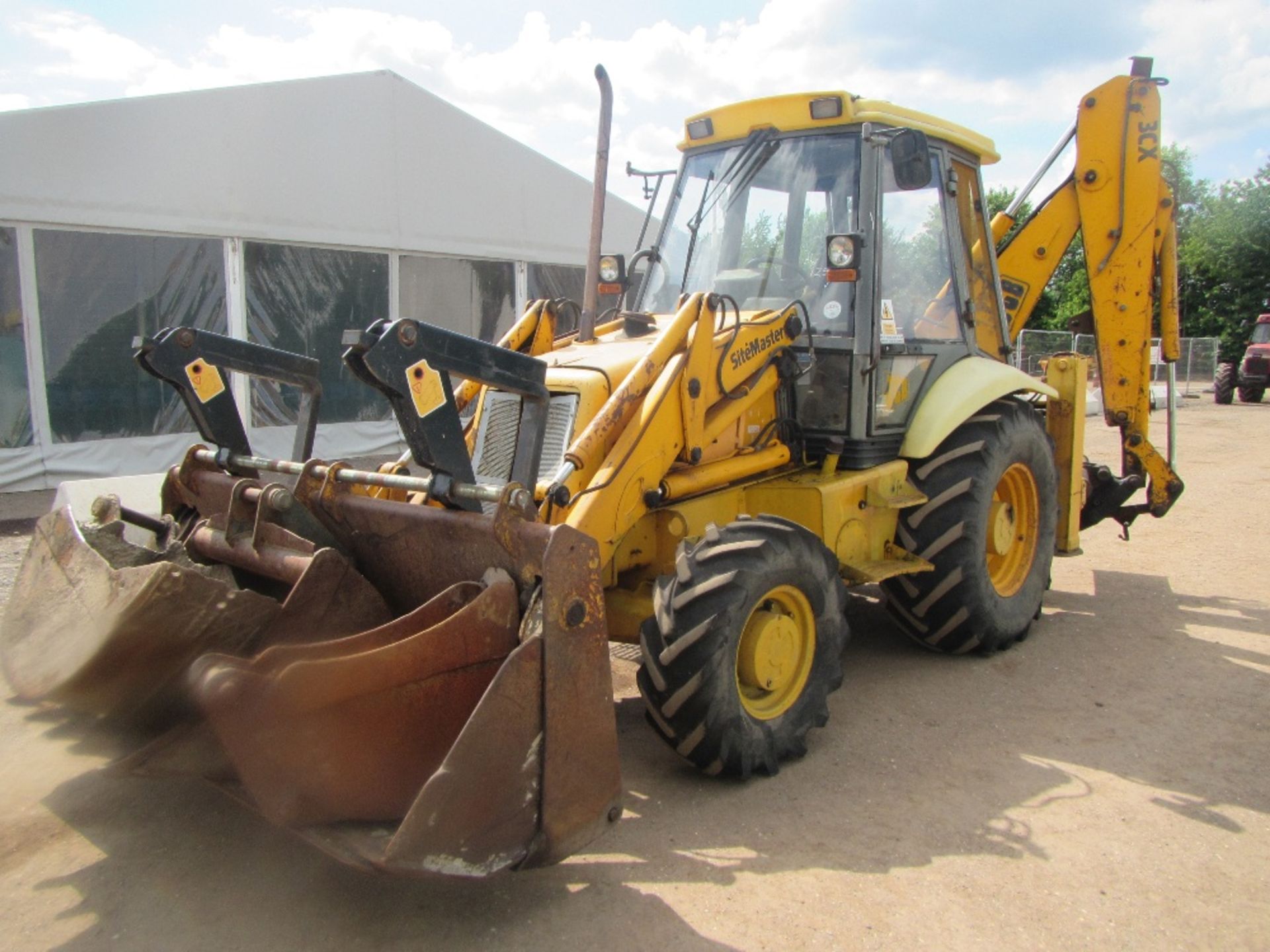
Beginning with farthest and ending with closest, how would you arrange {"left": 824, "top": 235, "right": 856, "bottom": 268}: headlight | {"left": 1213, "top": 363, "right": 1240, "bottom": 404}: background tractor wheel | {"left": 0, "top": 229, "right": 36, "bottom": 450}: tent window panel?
1. {"left": 1213, "top": 363, "right": 1240, "bottom": 404}: background tractor wheel
2. {"left": 0, "top": 229, "right": 36, "bottom": 450}: tent window panel
3. {"left": 824, "top": 235, "right": 856, "bottom": 268}: headlight

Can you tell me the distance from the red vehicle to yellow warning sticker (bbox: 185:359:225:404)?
84.7ft

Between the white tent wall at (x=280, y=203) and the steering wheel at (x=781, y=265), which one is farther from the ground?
the white tent wall at (x=280, y=203)

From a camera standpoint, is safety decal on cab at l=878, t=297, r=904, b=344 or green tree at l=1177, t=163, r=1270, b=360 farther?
green tree at l=1177, t=163, r=1270, b=360

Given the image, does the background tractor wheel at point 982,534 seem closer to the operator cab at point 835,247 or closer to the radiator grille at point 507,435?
the operator cab at point 835,247

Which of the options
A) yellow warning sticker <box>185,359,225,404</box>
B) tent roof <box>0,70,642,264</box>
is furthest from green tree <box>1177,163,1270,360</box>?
yellow warning sticker <box>185,359,225,404</box>

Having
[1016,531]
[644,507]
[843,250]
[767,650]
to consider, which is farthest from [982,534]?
[644,507]

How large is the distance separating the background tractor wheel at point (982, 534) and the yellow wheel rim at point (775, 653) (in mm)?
1292

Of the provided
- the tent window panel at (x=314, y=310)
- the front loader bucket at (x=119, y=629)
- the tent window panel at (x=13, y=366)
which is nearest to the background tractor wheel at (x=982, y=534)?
the front loader bucket at (x=119, y=629)

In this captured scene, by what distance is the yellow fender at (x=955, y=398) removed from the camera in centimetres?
509

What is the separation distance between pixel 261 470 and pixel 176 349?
601 mm

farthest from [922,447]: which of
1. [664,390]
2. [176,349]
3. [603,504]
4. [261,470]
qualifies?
[176,349]

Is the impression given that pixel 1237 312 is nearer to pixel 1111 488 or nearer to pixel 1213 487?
pixel 1213 487

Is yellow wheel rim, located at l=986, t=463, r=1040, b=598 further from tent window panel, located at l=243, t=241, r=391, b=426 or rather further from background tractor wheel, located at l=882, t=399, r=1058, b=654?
tent window panel, located at l=243, t=241, r=391, b=426

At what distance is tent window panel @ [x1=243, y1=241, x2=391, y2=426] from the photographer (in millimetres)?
10781
